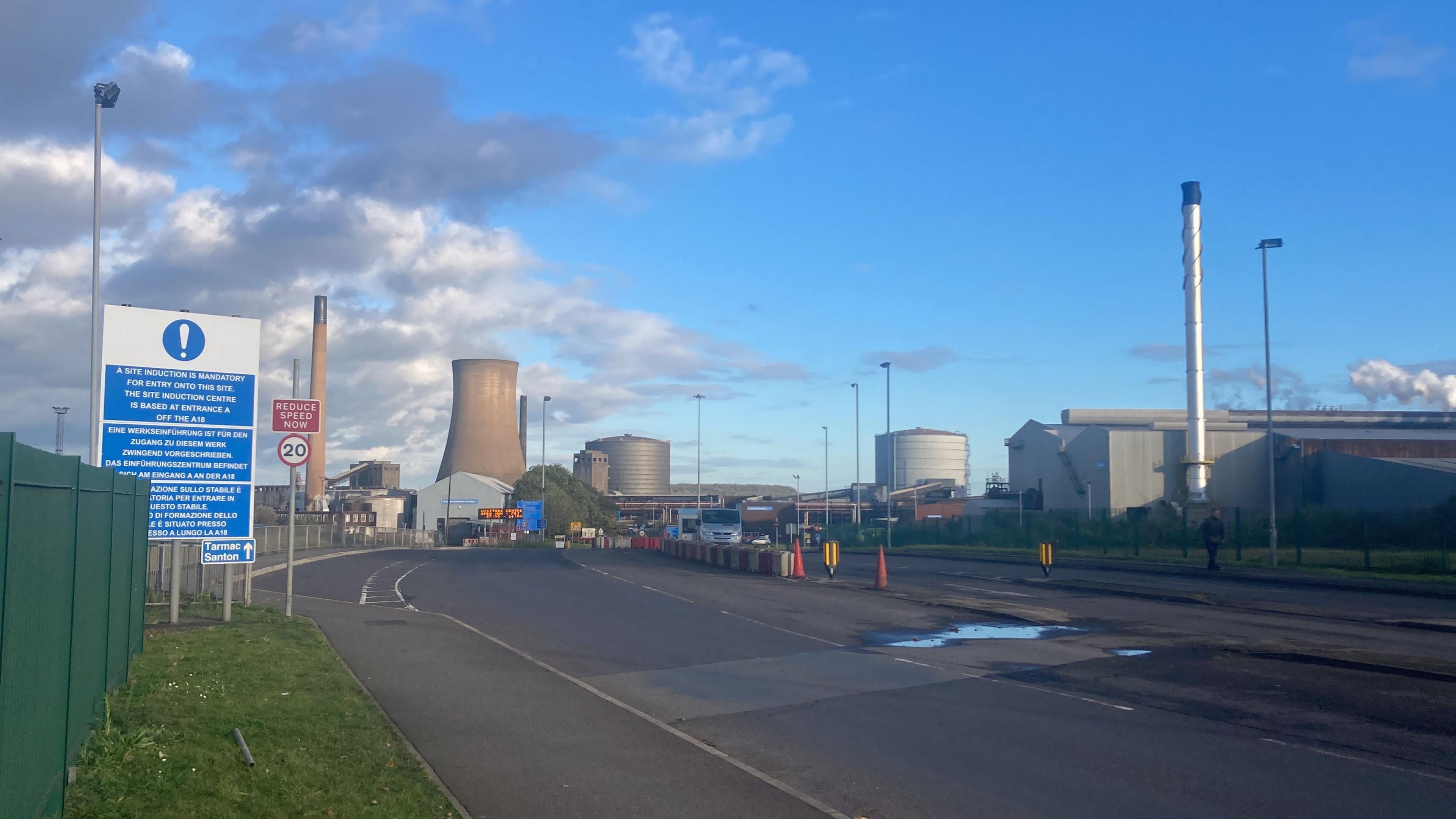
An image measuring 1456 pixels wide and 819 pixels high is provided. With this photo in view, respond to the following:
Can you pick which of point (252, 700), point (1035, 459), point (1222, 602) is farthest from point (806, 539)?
point (252, 700)

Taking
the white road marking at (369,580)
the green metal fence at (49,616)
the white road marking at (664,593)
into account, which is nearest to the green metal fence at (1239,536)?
the white road marking at (664,593)

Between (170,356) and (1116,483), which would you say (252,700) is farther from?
(1116,483)

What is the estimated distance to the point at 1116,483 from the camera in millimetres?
59562

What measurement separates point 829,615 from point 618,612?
423 centimetres

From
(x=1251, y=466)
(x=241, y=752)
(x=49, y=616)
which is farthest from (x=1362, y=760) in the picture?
(x=1251, y=466)

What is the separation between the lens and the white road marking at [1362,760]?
772cm

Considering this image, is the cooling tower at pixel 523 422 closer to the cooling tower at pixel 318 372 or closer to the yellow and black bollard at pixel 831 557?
the cooling tower at pixel 318 372

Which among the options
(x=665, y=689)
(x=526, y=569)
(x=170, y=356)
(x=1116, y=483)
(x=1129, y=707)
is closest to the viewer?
(x=1129, y=707)

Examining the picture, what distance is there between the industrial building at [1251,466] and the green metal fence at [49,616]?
1793 inches

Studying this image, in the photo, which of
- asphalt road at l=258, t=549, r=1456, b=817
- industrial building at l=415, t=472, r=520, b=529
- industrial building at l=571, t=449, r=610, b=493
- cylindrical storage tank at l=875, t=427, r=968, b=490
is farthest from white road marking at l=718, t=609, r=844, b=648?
industrial building at l=571, t=449, r=610, b=493

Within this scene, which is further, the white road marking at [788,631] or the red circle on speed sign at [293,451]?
the red circle on speed sign at [293,451]

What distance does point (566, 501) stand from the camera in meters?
106

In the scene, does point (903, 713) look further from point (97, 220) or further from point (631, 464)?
point (631, 464)

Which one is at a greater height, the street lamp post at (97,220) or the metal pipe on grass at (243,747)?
the street lamp post at (97,220)
